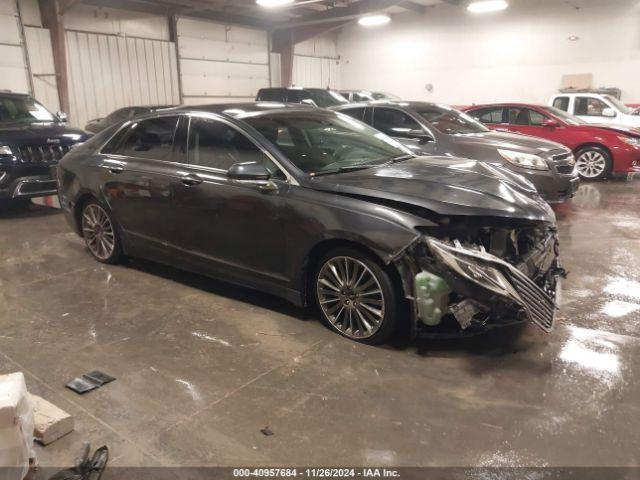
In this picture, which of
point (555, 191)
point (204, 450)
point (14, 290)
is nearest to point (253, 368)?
point (204, 450)

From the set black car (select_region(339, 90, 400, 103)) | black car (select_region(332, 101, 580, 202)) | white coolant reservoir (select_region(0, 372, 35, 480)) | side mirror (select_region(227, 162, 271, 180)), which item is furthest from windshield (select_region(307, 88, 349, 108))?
white coolant reservoir (select_region(0, 372, 35, 480))

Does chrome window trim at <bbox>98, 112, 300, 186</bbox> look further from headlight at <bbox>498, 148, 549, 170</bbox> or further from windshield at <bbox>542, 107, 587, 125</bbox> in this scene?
windshield at <bbox>542, 107, 587, 125</bbox>

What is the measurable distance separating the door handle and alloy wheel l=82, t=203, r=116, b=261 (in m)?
1.26

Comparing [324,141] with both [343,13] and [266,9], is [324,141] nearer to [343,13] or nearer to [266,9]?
[343,13]

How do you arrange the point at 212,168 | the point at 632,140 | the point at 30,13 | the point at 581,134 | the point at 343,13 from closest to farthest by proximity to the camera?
the point at 212,168 < the point at 632,140 < the point at 581,134 < the point at 30,13 < the point at 343,13

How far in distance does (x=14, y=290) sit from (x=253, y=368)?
2633 mm

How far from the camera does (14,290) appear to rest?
14.7ft

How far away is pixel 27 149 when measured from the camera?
7059mm

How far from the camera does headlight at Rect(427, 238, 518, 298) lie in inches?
113

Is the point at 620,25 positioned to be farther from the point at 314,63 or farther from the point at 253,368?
the point at 253,368

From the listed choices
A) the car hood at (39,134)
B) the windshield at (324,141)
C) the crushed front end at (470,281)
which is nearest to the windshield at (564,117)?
the windshield at (324,141)

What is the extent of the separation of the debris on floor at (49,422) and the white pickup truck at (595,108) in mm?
11831

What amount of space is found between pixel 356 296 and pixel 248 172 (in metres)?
1.09

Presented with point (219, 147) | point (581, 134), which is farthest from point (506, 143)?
point (219, 147)
